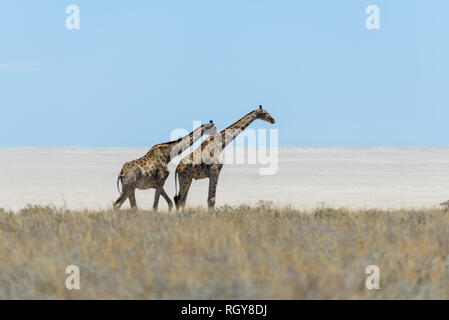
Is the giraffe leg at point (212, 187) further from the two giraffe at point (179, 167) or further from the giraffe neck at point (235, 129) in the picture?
the giraffe neck at point (235, 129)

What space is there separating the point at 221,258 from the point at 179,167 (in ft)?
21.4

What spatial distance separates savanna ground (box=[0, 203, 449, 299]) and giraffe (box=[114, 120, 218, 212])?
84.4 inches

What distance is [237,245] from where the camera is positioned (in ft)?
28.7

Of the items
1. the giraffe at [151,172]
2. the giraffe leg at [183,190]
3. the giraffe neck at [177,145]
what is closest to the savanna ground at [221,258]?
the giraffe at [151,172]

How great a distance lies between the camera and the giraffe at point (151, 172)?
14062mm

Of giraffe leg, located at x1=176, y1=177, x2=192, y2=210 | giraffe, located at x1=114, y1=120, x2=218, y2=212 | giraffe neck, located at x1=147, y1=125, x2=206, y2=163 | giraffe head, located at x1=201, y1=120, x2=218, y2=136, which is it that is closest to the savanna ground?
giraffe, located at x1=114, y1=120, x2=218, y2=212

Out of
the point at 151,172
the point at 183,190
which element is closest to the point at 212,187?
the point at 183,190

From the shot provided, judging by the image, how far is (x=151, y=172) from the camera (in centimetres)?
1418

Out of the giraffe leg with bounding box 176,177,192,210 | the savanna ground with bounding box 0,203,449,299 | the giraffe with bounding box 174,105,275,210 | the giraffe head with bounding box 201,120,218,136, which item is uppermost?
the giraffe head with bounding box 201,120,218,136

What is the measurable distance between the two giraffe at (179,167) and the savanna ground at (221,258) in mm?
2189

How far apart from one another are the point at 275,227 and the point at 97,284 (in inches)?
163

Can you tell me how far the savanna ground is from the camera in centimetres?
713

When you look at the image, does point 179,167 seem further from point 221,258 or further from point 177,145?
point 221,258

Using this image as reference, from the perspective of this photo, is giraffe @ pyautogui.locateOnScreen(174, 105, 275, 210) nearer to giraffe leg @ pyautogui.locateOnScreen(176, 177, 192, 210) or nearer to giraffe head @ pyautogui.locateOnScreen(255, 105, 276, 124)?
giraffe leg @ pyautogui.locateOnScreen(176, 177, 192, 210)
